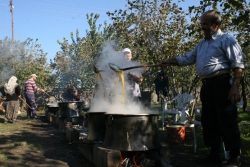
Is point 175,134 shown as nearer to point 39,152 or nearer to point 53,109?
point 39,152

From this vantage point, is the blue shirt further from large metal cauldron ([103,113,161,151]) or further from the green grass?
the green grass

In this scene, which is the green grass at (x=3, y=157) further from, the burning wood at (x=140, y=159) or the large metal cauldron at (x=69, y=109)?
the large metal cauldron at (x=69, y=109)

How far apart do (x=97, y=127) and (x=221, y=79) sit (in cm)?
223

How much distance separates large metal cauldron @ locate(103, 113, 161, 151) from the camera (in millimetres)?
3846

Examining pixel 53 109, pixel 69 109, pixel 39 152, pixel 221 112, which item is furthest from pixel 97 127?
pixel 53 109

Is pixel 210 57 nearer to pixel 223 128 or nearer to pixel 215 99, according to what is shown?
pixel 215 99

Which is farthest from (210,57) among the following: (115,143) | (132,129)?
(115,143)

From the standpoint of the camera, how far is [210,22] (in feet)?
12.3

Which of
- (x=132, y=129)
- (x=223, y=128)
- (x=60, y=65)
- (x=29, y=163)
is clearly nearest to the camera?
(x=223, y=128)

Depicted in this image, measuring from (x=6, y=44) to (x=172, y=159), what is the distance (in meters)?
24.0

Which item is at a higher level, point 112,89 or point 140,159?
point 112,89

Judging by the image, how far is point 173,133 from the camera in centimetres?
617

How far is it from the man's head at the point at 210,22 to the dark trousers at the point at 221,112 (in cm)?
63

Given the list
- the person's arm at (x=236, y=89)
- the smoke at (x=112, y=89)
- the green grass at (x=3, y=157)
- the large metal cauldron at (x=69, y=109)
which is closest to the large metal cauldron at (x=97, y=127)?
the smoke at (x=112, y=89)
